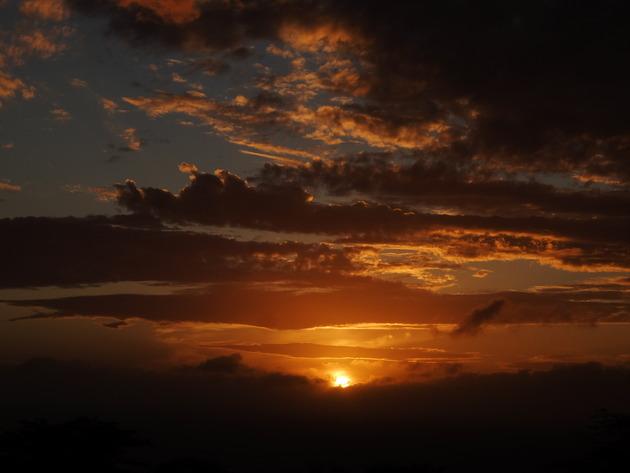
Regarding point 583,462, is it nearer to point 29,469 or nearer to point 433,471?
point 433,471

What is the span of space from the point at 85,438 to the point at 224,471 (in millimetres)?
21423

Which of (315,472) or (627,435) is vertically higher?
(627,435)

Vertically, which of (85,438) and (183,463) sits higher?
(85,438)

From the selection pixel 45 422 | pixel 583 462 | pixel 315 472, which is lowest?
pixel 315 472

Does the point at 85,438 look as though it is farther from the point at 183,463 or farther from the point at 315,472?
the point at 315,472

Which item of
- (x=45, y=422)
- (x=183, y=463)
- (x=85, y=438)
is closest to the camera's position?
(x=85, y=438)

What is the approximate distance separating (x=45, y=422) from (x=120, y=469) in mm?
14592

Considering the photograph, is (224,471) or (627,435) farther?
(224,471)

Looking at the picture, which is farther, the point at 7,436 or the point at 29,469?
the point at 7,436

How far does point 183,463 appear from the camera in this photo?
94.1m

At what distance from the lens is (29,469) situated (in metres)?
74.6

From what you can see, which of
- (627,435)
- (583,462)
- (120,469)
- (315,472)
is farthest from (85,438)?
(627,435)

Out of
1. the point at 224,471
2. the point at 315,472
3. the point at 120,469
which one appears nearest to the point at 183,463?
the point at 224,471

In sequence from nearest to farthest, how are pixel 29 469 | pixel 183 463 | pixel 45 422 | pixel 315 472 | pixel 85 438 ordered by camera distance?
pixel 29 469
pixel 85 438
pixel 45 422
pixel 183 463
pixel 315 472
